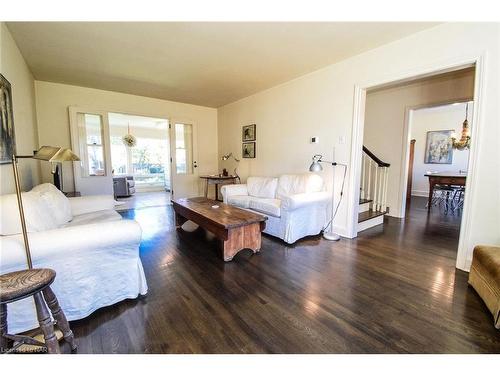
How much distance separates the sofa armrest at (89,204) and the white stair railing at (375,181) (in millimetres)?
4112

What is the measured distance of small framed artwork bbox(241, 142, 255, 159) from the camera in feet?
16.2

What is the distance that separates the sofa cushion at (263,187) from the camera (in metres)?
3.76

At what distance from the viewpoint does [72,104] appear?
4.20 meters

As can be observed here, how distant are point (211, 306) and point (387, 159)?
170 inches

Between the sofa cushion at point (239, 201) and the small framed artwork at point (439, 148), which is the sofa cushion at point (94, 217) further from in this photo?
the small framed artwork at point (439, 148)

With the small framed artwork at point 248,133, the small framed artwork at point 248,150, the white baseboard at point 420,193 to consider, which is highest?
the small framed artwork at point 248,133

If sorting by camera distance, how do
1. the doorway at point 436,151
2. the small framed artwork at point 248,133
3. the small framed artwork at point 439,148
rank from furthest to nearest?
the small framed artwork at point 439,148
the doorway at point 436,151
the small framed artwork at point 248,133

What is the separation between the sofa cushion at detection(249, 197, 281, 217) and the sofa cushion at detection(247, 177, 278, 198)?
0.24 m

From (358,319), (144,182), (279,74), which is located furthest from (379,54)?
(144,182)

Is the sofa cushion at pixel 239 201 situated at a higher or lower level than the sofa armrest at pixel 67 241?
lower

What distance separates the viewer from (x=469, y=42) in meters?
2.12

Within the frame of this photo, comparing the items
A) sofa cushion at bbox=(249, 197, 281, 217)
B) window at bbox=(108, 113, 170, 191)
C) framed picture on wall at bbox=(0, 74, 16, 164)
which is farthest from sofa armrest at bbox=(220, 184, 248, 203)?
window at bbox=(108, 113, 170, 191)

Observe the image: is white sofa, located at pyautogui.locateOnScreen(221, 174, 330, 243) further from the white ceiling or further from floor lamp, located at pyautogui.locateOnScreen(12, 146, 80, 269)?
floor lamp, located at pyautogui.locateOnScreen(12, 146, 80, 269)

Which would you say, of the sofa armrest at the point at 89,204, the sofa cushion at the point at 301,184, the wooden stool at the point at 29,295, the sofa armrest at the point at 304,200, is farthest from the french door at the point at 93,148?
the wooden stool at the point at 29,295
